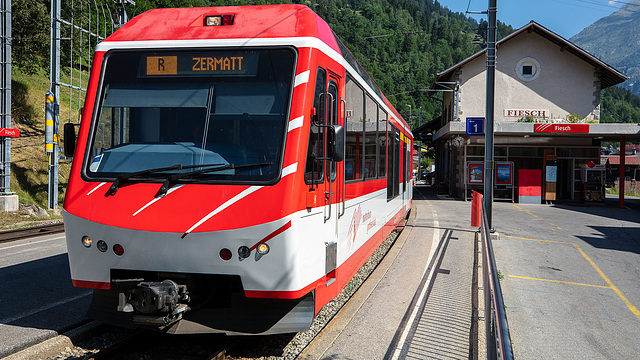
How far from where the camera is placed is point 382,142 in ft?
30.0

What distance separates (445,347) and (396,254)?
535 cm

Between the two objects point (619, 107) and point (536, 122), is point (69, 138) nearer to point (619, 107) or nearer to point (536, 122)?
point (536, 122)

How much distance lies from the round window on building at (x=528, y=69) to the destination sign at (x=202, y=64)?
29869mm

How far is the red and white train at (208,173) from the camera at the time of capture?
4.46 metres

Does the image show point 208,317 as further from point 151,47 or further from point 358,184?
point 358,184

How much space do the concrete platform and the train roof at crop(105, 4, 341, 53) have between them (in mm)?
3145

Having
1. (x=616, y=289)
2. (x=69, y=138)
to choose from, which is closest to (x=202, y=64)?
(x=69, y=138)

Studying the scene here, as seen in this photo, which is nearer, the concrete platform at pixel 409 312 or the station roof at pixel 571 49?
the concrete platform at pixel 409 312

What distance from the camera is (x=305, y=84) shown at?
189 inches

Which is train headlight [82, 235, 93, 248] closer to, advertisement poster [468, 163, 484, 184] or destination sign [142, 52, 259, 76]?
destination sign [142, 52, 259, 76]

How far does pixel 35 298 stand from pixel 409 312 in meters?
4.79

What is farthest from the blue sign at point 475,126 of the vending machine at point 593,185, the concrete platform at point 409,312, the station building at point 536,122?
the concrete platform at point 409,312

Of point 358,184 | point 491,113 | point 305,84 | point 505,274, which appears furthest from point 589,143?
point 305,84

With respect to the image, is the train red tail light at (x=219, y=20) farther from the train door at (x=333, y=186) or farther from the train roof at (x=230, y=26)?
the train door at (x=333, y=186)
